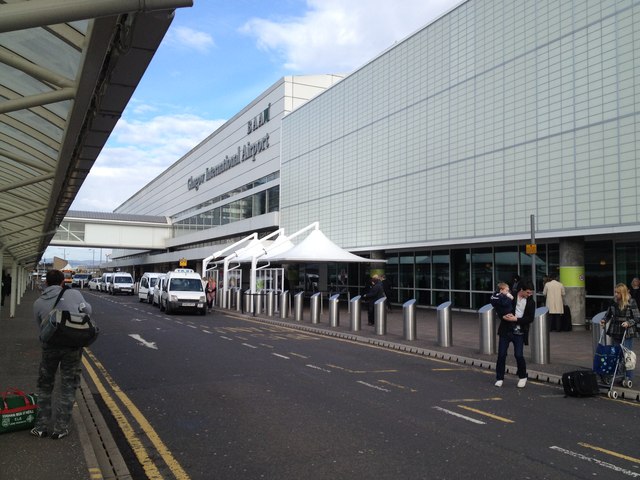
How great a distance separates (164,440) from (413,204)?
69.5 ft

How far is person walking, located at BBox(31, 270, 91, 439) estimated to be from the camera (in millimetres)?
5680

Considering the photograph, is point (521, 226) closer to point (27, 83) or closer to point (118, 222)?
point (27, 83)

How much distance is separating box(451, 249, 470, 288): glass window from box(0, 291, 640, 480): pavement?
1.38 meters

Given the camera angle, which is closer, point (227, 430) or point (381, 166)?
point (227, 430)

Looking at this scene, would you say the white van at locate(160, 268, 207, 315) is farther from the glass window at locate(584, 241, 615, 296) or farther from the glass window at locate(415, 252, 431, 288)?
the glass window at locate(584, 241, 615, 296)

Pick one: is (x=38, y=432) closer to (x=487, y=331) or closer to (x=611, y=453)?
(x=611, y=453)

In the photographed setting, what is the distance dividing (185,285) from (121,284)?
29.3 meters

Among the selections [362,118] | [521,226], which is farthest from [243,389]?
[362,118]

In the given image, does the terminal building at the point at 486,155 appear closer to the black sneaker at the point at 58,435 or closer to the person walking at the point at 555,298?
the person walking at the point at 555,298

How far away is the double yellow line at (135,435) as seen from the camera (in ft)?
16.8

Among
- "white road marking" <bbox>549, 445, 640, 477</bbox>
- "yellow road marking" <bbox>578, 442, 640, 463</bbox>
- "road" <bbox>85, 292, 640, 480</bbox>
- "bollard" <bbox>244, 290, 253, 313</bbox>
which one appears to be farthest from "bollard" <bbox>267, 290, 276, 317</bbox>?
"white road marking" <bbox>549, 445, 640, 477</bbox>

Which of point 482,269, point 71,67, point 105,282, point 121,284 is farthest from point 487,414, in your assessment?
point 105,282

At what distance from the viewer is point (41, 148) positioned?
378 inches

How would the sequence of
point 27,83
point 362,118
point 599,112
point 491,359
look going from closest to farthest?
point 27,83, point 491,359, point 599,112, point 362,118
